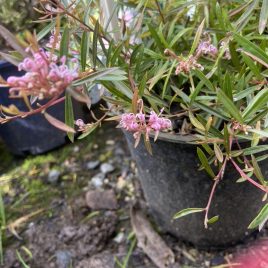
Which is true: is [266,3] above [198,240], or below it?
above

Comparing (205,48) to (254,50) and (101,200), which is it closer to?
(254,50)

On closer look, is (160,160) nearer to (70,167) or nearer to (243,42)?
(243,42)

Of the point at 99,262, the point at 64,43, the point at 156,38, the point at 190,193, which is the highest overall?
the point at 64,43

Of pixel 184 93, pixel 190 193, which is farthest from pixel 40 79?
pixel 190 193

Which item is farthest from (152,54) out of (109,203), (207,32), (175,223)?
(109,203)

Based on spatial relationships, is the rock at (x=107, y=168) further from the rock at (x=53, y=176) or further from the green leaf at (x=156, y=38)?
the green leaf at (x=156, y=38)

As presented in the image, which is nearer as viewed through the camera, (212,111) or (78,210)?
(212,111)
